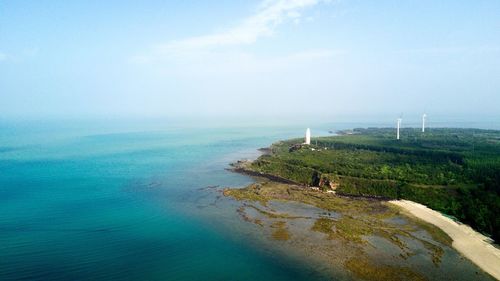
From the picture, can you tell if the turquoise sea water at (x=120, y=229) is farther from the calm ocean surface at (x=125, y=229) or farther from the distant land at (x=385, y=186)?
the distant land at (x=385, y=186)

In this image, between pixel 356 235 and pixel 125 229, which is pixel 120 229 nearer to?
pixel 125 229

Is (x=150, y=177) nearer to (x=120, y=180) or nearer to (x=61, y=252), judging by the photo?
(x=120, y=180)

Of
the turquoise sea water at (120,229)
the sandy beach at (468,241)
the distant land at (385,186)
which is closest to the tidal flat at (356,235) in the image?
the distant land at (385,186)

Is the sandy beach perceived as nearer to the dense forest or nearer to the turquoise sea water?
the dense forest

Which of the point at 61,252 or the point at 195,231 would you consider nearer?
the point at 61,252

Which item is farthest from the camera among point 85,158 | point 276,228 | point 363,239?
point 85,158

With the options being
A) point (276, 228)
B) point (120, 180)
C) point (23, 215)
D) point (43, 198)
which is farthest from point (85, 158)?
point (276, 228)
